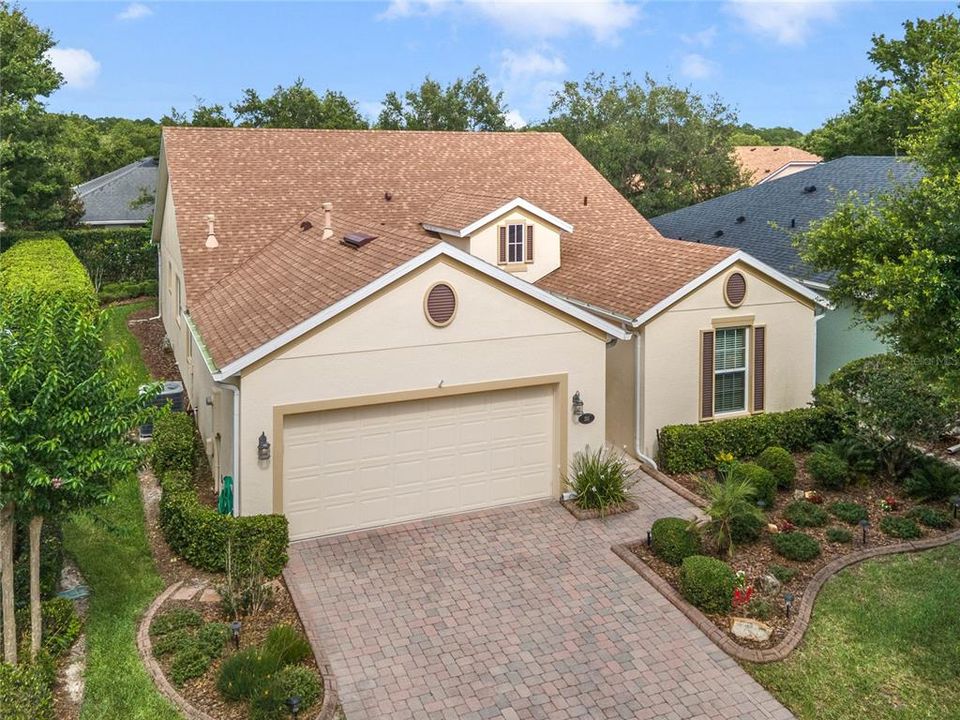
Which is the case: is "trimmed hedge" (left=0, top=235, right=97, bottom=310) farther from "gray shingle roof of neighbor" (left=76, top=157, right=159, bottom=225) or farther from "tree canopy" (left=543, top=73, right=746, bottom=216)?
"tree canopy" (left=543, top=73, right=746, bottom=216)

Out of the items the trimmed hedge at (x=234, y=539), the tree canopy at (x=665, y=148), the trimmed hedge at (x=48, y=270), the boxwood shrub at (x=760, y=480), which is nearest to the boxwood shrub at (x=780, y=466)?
the boxwood shrub at (x=760, y=480)

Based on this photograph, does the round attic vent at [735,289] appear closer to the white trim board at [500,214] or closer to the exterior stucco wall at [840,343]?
the exterior stucco wall at [840,343]

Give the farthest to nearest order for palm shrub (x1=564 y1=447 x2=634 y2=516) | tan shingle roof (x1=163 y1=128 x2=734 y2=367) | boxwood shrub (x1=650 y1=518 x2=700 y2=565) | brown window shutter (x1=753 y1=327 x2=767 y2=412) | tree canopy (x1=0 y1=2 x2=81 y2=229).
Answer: tree canopy (x1=0 y1=2 x2=81 y2=229) < brown window shutter (x1=753 y1=327 x2=767 y2=412) < tan shingle roof (x1=163 y1=128 x2=734 y2=367) < palm shrub (x1=564 y1=447 x2=634 y2=516) < boxwood shrub (x1=650 y1=518 x2=700 y2=565)

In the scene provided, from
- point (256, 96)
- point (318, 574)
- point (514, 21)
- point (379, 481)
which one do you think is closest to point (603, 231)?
point (514, 21)

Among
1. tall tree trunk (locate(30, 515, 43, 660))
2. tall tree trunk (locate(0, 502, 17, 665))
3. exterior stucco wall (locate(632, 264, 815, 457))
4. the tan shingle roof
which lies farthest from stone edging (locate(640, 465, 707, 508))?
tall tree trunk (locate(0, 502, 17, 665))

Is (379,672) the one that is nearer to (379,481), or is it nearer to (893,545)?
(379,481)
